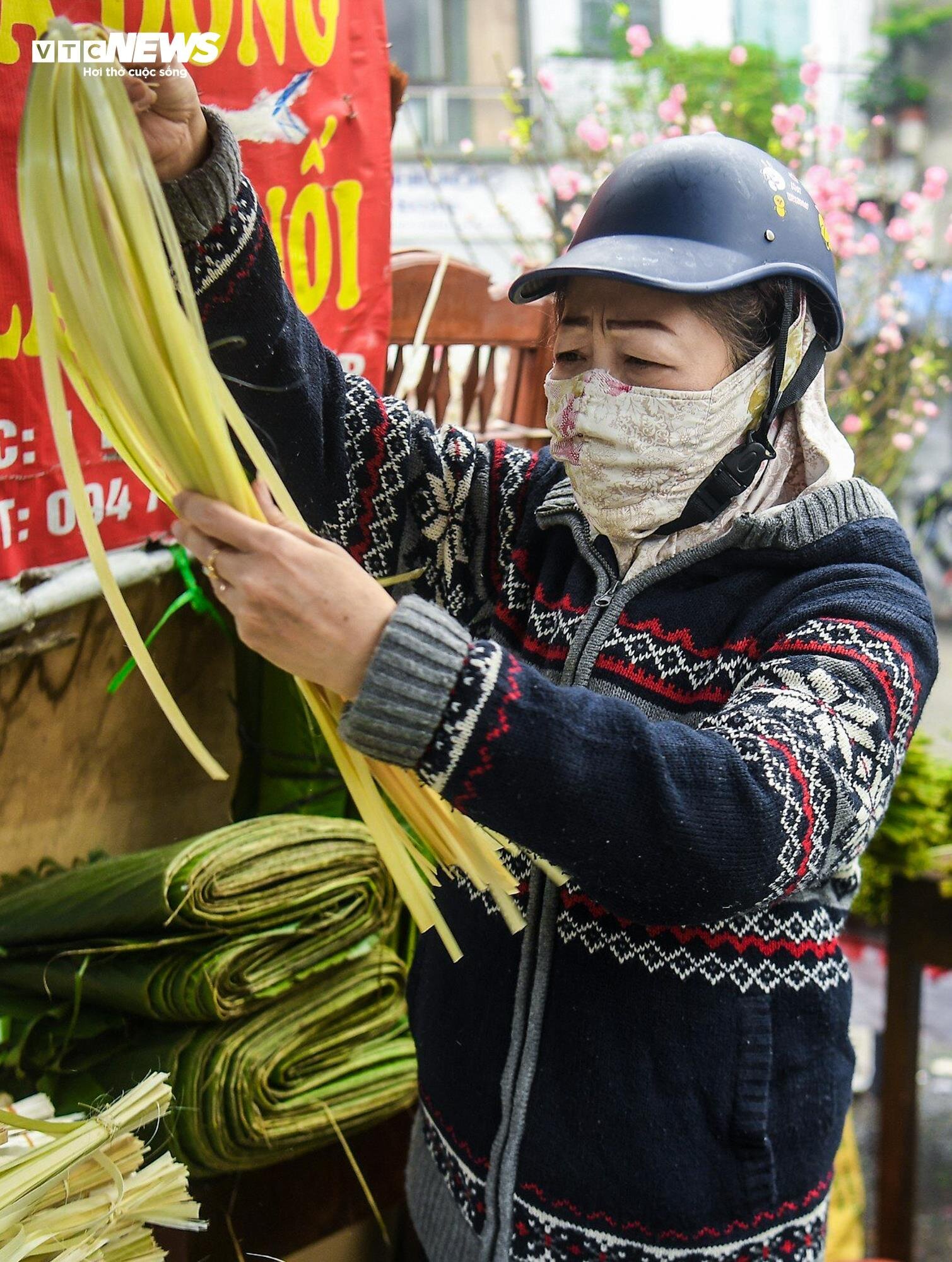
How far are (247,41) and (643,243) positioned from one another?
926mm

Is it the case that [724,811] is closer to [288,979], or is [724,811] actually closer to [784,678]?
[784,678]

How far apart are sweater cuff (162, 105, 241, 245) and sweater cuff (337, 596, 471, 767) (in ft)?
1.67

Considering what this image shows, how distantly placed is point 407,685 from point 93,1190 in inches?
22.7

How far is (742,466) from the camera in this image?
134 cm

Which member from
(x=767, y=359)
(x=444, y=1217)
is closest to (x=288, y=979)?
(x=444, y=1217)

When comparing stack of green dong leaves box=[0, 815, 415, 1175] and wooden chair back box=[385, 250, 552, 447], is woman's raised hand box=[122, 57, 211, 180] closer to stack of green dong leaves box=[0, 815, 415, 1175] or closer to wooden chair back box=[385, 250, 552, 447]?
stack of green dong leaves box=[0, 815, 415, 1175]

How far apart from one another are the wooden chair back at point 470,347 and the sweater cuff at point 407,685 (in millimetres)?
1554

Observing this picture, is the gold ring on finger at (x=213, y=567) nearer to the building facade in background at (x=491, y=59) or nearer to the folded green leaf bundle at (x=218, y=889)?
the folded green leaf bundle at (x=218, y=889)

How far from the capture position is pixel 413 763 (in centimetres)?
96

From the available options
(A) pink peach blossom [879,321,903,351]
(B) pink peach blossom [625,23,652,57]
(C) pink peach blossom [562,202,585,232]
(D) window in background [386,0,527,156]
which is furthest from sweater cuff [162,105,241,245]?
(D) window in background [386,0,527,156]

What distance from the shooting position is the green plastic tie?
1.95m

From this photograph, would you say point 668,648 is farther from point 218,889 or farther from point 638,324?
point 218,889

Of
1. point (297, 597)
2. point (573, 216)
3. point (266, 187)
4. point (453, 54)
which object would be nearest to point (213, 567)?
point (297, 597)

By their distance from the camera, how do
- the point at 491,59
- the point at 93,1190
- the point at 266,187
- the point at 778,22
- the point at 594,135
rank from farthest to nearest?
the point at 778,22 → the point at 491,59 → the point at 594,135 → the point at 266,187 → the point at 93,1190
